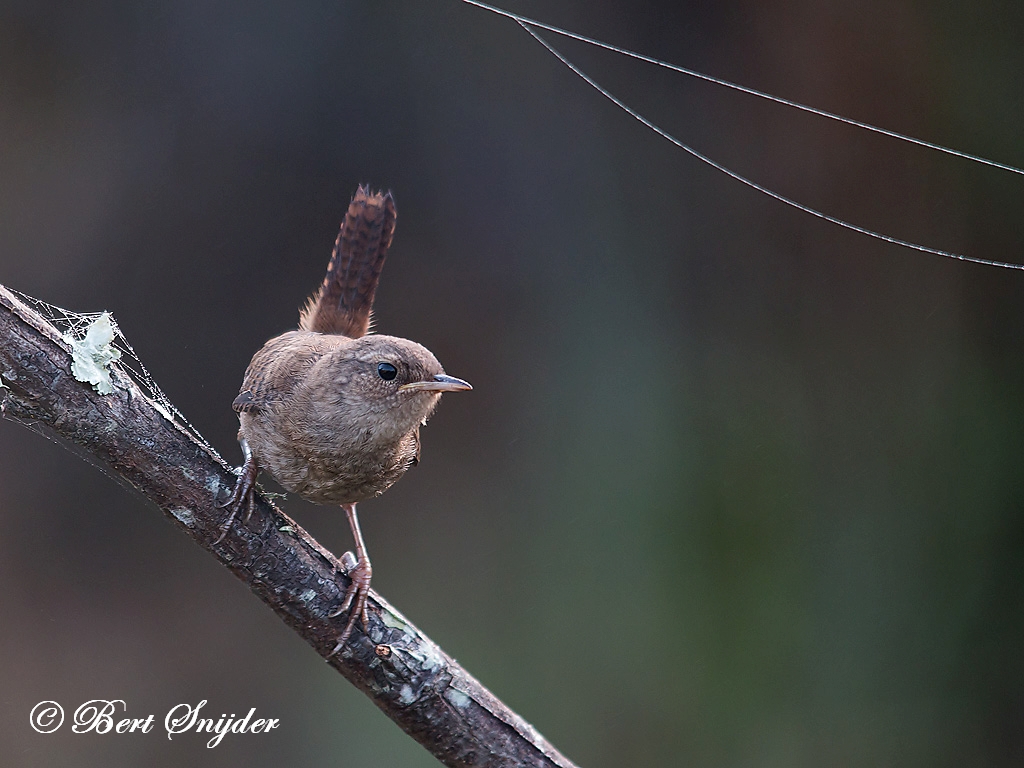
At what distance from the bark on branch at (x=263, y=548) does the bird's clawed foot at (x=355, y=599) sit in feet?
0.06

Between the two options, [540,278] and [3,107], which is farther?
[540,278]

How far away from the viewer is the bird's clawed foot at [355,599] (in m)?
1.98

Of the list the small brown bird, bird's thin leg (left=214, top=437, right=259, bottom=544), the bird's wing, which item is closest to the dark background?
the bird's wing

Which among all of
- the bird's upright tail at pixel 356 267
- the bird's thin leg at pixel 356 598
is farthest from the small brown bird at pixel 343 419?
the bird's upright tail at pixel 356 267

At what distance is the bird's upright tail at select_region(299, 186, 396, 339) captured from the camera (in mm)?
2223

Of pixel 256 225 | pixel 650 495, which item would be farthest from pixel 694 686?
pixel 256 225

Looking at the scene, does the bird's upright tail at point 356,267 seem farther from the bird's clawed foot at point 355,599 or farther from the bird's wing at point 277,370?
the bird's clawed foot at point 355,599

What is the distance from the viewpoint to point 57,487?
11.5 feet

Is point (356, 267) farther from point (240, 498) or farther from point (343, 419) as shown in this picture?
point (240, 498)

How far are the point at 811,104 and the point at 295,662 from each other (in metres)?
3.44

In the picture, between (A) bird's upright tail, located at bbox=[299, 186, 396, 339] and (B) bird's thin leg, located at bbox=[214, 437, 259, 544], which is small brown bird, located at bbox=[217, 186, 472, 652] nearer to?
(B) bird's thin leg, located at bbox=[214, 437, 259, 544]

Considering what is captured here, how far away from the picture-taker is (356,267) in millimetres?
2283

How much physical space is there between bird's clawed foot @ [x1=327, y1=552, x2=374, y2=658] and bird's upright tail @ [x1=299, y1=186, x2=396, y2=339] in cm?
74

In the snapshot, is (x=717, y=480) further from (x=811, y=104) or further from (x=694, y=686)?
(x=811, y=104)
